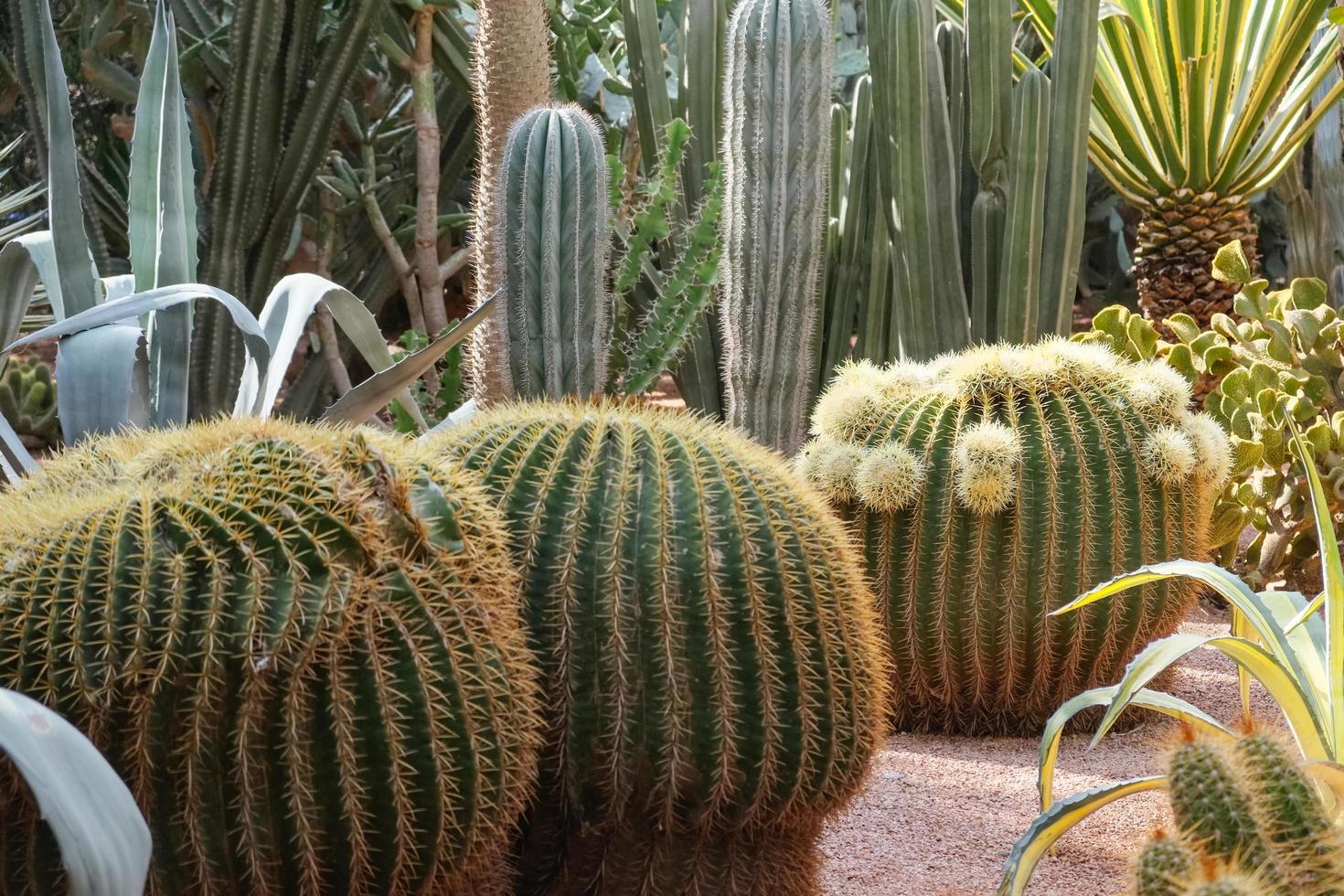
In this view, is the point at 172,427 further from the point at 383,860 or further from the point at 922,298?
the point at 922,298

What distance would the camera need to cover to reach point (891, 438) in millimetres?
3064

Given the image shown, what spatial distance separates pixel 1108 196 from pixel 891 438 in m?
7.12

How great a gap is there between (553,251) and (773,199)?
69 cm

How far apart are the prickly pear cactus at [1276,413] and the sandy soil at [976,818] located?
0.74 metres

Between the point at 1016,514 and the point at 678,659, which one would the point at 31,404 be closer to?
the point at 1016,514

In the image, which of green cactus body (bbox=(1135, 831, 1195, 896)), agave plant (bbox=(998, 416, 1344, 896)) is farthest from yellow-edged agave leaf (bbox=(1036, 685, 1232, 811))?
green cactus body (bbox=(1135, 831, 1195, 896))

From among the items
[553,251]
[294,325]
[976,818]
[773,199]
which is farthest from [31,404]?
[976,818]

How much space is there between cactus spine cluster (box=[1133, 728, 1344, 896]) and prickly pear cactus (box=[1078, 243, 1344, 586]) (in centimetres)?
226

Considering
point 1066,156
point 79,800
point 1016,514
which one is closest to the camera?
point 79,800

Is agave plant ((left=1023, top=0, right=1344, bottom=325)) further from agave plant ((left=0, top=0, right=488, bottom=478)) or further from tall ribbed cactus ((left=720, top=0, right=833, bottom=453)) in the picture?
agave plant ((left=0, top=0, right=488, bottom=478))

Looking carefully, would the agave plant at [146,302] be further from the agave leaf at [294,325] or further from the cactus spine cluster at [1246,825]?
the cactus spine cluster at [1246,825]

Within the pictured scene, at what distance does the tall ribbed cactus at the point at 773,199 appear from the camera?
3.97 metres

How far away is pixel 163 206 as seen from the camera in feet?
9.70

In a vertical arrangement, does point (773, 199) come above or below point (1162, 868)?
above
